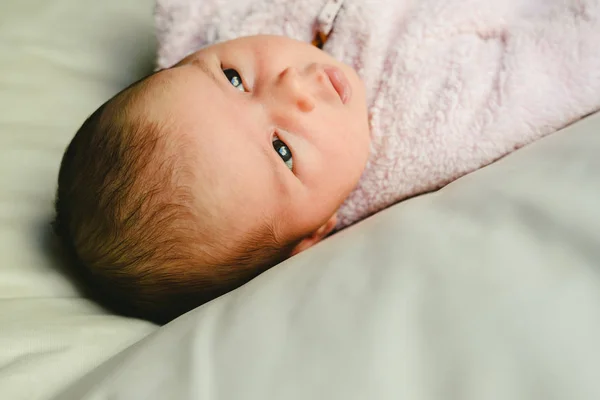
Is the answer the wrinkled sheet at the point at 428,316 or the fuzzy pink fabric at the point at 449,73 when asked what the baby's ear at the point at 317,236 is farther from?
the wrinkled sheet at the point at 428,316

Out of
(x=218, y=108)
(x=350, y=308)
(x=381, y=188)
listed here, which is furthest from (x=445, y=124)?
(x=350, y=308)

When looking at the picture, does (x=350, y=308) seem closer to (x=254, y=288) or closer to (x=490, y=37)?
(x=254, y=288)

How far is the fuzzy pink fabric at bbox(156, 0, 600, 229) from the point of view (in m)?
0.75

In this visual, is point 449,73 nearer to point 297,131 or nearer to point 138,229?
point 297,131

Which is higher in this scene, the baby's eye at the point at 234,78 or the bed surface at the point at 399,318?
the baby's eye at the point at 234,78

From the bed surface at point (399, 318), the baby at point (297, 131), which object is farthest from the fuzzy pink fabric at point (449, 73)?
the bed surface at point (399, 318)

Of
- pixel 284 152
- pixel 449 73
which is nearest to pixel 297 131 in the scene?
pixel 284 152

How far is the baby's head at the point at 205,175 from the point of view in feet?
2.13

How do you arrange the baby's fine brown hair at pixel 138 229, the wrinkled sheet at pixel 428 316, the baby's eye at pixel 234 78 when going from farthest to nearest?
1. the baby's eye at pixel 234 78
2. the baby's fine brown hair at pixel 138 229
3. the wrinkled sheet at pixel 428 316

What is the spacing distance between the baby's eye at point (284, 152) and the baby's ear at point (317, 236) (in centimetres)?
12

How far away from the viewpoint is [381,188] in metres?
0.83

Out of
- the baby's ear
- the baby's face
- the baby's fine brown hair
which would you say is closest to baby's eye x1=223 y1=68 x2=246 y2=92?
the baby's face

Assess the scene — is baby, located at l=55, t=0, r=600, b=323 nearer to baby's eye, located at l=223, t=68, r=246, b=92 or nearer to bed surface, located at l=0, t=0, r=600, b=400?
baby's eye, located at l=223, t=68, r=246, b=92

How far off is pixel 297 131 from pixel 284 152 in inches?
1.3
